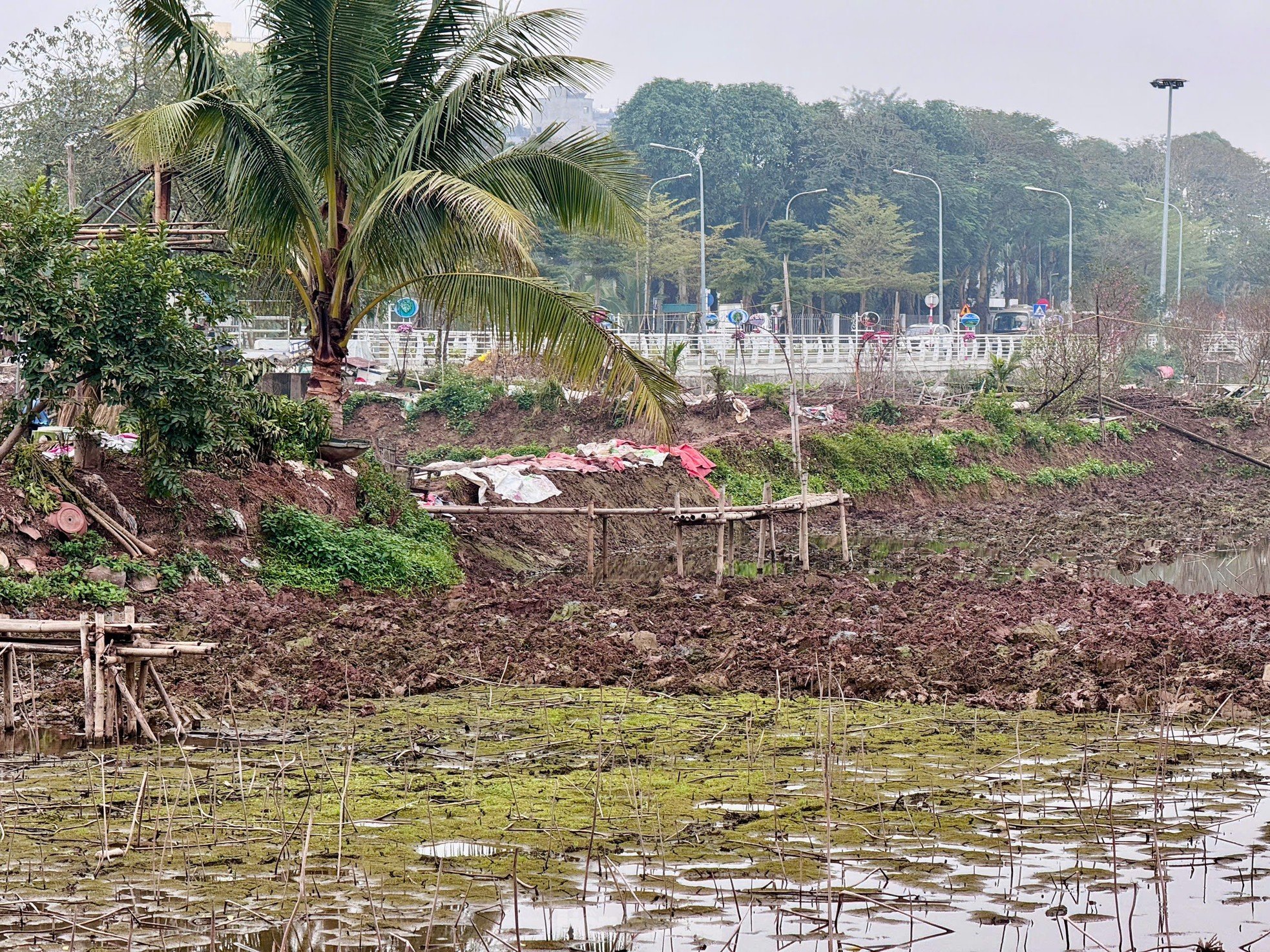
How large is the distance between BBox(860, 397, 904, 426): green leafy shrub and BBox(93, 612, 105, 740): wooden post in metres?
25.6

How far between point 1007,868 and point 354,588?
1043 centimetres

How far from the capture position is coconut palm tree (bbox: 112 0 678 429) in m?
16.3

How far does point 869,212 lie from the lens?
2581 inches

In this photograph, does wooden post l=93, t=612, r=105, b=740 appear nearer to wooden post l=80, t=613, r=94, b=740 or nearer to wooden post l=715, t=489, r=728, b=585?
wooden post l=80, t=613, r=94, b=740

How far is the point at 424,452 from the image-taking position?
30.0 meters

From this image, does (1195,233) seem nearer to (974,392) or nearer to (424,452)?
(974,392)

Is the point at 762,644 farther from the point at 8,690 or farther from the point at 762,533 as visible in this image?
the point at 762,533

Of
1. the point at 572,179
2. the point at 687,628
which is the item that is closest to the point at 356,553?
the point at 687,628

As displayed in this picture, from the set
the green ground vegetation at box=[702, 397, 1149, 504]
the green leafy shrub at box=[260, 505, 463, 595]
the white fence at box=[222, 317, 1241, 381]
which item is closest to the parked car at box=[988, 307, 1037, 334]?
the white fence at box=[222, 317, 1241, 381]

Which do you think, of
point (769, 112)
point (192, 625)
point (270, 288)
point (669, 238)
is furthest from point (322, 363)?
point (769, 112)

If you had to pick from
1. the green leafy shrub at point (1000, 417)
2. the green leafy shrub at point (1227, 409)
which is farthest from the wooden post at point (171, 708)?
the green leafy shrub at point (1227, 409)

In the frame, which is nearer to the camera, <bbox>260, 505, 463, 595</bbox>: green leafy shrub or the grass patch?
<bbox>260, 505, 463, 595</bbox>: green leafy shrub

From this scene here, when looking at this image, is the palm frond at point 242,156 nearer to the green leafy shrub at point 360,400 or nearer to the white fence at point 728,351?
the green leafy shrub at point 360,400

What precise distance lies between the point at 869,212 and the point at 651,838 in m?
60.3
